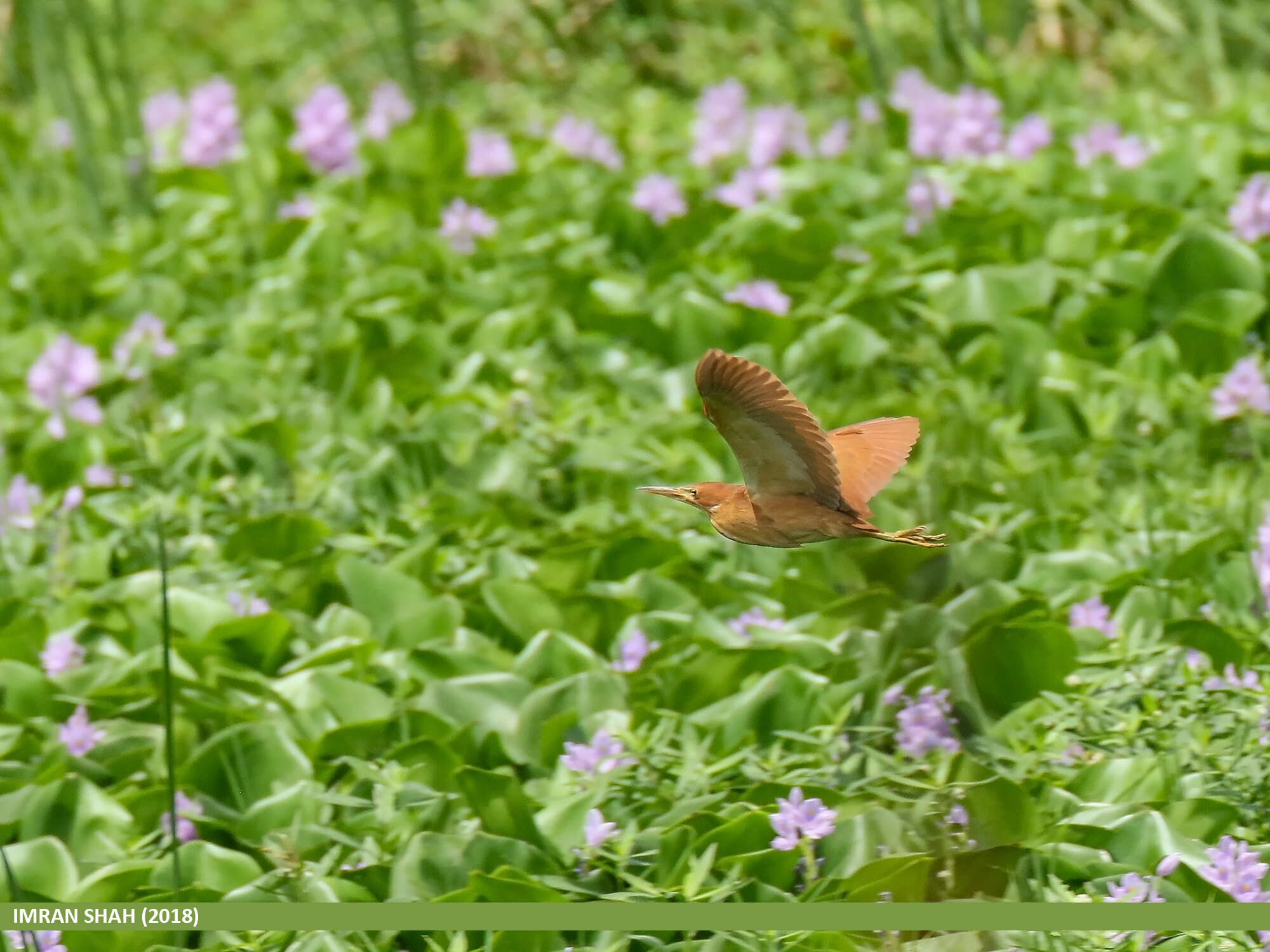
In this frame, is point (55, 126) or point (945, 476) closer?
point (945, 476)

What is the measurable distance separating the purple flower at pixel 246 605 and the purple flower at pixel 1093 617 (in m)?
1.16

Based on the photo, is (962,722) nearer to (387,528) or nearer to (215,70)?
(387,528)

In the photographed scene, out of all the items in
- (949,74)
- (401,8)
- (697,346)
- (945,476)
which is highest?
(401,8)

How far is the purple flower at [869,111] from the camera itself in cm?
452

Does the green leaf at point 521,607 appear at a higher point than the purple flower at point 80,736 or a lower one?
higher

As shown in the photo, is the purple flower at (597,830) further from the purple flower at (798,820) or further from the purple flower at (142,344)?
the purple flower at (142,344)

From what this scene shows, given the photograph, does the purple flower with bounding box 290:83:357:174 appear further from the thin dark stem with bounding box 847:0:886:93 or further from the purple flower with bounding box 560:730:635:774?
the purple flower with bounding box 560:730:635:774

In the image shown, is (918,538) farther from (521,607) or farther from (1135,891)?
(521,607)

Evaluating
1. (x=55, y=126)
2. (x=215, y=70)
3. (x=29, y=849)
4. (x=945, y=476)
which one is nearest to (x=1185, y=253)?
(x=945, y=476)

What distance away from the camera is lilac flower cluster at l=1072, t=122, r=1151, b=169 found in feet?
13.1

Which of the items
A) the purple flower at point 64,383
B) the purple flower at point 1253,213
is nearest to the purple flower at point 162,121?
the purple flower at point 64,383

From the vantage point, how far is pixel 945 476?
2.80 meters

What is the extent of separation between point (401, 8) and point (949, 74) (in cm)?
136

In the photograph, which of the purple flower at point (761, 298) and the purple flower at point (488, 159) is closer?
the purple flower at point (761, 298)
